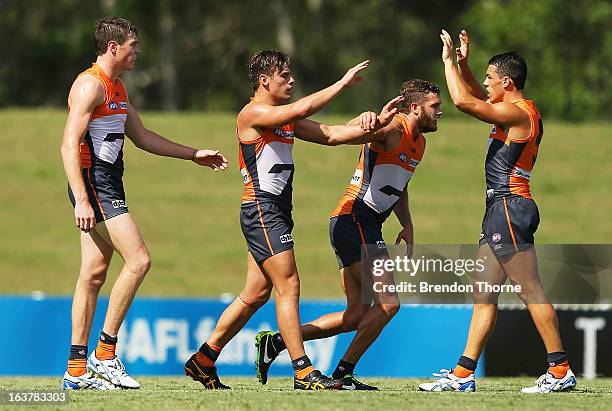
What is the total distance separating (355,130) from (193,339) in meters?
6.02

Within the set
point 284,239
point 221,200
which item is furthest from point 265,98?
point 221,200

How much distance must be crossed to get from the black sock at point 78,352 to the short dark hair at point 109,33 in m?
2.01

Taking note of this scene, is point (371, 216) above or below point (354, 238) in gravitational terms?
above

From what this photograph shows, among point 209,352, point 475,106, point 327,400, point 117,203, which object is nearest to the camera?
point 327,400

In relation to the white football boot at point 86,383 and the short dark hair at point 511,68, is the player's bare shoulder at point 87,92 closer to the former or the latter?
the white football boot at point 86,383

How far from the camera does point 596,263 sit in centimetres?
993

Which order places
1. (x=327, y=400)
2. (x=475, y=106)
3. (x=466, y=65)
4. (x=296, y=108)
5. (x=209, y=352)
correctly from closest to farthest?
(x=327, y=400) < (x=296, y=108) < (x=475, y=106) < (x=209, y=352) < (x=466, y=65)

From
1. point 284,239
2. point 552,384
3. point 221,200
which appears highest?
point 221,200

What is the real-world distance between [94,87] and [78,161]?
0.53 m

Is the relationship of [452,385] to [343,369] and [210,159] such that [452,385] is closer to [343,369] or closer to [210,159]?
[343,369]

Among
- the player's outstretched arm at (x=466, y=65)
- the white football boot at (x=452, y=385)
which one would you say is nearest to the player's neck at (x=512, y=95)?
the player's outstretched arm at (x=466, y=65)

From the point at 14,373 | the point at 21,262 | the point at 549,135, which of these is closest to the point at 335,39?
the point at 549,135

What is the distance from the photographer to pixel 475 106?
779 centimetres

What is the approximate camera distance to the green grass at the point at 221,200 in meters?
23.5
